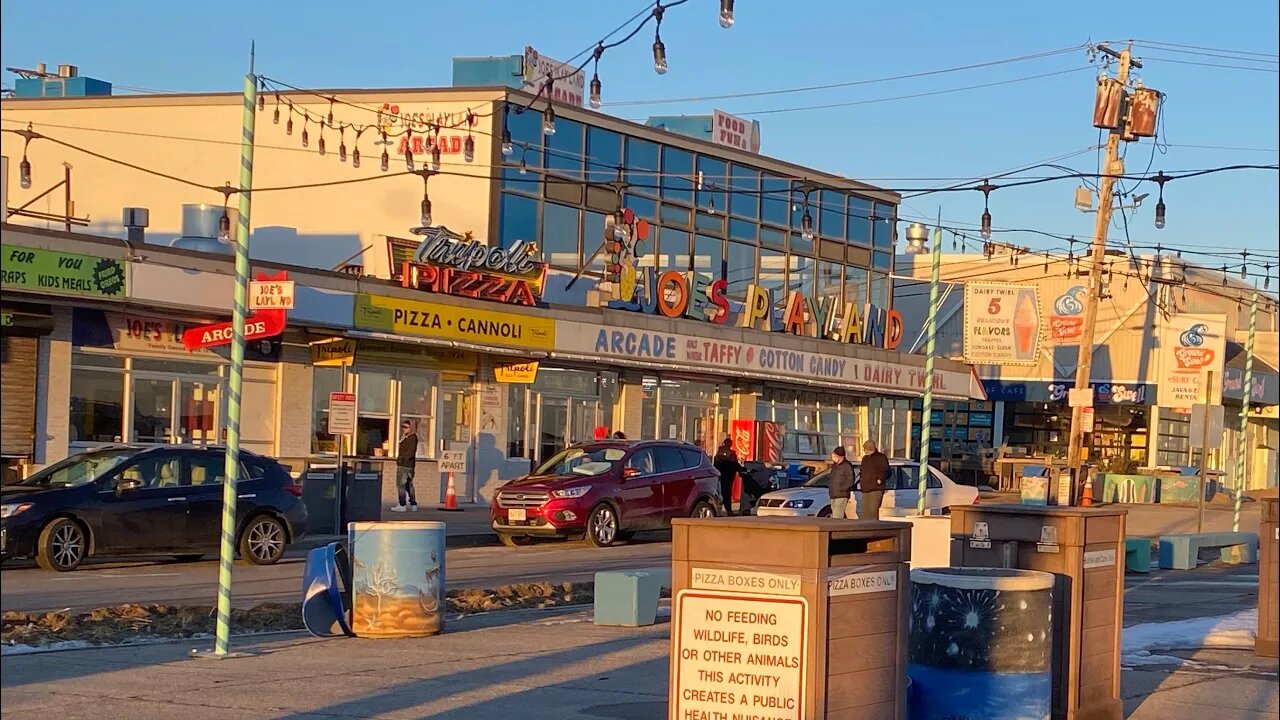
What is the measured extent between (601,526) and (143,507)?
7.69m

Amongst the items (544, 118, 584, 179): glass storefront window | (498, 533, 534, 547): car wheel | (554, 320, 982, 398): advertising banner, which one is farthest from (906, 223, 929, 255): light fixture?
(498, 533, 534, 547): car wheel

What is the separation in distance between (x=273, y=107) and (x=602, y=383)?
9.89 metres

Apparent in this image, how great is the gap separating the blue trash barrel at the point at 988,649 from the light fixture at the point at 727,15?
10.9 m

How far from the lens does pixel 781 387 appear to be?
4350cm

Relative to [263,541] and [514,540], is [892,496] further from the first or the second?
[263,541]

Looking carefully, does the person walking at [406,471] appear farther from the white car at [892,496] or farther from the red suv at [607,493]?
the white car at [892,496]

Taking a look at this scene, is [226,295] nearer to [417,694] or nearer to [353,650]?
[353,650]

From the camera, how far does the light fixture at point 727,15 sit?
1782cm

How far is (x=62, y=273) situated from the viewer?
2388cm

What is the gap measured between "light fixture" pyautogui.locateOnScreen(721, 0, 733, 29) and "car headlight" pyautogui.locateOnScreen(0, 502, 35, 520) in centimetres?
976

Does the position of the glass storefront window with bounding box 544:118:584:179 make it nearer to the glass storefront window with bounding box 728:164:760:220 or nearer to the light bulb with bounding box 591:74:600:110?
the glass storefront window with bounding box 728:164:760:220

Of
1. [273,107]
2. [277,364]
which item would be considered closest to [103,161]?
[273,107]

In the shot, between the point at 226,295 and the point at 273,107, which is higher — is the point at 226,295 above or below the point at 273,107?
below

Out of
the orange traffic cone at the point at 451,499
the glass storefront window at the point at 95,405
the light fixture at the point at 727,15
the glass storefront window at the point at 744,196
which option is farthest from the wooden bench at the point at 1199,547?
the glass storefront window at the point at 744,196
